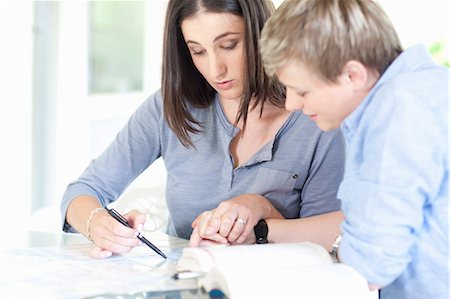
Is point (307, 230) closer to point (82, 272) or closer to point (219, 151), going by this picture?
point (219, 151)

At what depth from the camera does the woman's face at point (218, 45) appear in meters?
1.63

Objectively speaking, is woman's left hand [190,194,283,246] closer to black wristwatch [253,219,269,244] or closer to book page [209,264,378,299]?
black wristwatch [253,219,269,244]

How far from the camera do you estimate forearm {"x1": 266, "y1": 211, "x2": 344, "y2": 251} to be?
5.13 ft

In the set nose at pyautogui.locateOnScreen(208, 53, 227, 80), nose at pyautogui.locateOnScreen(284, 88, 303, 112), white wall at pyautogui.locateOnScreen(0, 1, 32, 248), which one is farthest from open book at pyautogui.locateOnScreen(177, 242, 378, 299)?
white wall at pyautogui.locateOnScreen(0, 1, 32, 248)

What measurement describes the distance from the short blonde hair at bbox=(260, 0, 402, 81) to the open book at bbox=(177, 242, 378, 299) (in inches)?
11.0

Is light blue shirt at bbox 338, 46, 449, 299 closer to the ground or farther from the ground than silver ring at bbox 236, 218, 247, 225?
farther from the ground

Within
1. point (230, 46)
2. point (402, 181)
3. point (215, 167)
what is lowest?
point (215, 167)

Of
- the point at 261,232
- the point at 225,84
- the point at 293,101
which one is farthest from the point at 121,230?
the point at 293,101

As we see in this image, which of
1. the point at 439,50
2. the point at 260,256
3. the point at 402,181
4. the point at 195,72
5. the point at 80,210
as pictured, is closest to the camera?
the point at 402,181

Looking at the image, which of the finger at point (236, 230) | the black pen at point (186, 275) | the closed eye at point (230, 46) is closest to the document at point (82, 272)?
the black pen at point (186, 275)

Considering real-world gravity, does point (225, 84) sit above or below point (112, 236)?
above

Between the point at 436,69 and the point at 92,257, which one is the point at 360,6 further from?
the point at 92,257

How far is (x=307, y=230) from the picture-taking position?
1.57 metres

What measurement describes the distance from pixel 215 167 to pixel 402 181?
827 millimetres
